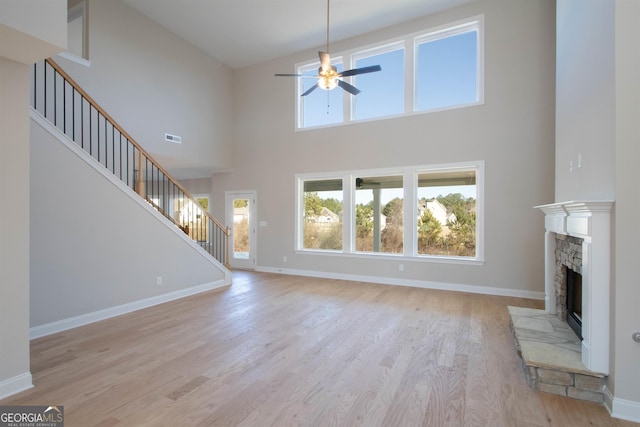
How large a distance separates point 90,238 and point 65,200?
21.4 inches

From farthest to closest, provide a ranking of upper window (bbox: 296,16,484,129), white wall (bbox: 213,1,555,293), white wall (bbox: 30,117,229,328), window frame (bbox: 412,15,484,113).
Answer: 1. upper window (bbox: 296,16,484,129)
2. window frame (bbox: 412,15,484,113)
3. white wall (bbox: 213,1,555,293)
4. white wall (bbox: 30,117,229,328)

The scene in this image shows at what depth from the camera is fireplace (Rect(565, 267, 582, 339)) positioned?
2996mm

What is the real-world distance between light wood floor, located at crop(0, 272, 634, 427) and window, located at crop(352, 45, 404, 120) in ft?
13.3

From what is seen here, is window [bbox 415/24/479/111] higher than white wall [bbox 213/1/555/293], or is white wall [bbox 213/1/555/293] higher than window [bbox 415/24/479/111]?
window [bbox 415/24/479/111]

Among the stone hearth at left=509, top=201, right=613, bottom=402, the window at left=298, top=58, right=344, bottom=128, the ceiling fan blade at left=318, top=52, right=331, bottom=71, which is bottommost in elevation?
the stone hearth at left=509, top=201, right=613, bottom=402

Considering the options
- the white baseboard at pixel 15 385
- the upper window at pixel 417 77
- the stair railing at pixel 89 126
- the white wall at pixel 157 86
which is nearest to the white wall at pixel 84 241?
the stair railing at pixel 89 126

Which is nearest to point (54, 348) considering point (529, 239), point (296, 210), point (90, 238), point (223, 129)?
point (90, 238)

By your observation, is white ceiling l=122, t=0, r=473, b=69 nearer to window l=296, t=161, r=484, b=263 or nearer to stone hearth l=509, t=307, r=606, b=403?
window l=296, t=161, r=484, b=263

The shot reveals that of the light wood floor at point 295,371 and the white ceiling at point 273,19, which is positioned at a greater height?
the white ceiling at point 273,19

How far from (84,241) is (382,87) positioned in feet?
19.1

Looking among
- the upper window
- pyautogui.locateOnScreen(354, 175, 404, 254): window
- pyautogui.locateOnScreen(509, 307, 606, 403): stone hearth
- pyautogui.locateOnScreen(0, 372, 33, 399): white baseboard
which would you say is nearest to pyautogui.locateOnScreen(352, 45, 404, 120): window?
the upper window

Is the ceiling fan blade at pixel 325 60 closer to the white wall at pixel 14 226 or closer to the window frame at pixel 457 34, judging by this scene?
Answer: the window frame at pixel 457 34

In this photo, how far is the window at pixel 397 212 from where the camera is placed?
5766 millimetres

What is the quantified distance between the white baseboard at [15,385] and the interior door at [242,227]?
5573 mm
